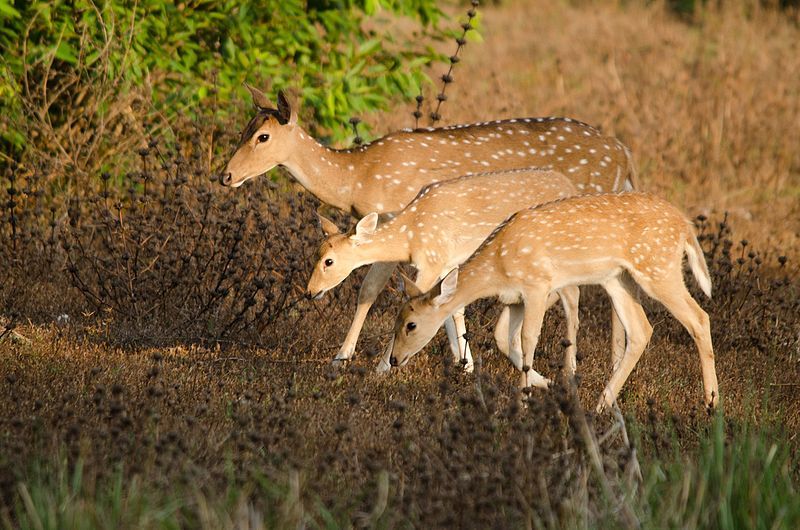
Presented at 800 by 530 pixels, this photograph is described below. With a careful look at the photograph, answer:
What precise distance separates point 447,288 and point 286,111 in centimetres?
190

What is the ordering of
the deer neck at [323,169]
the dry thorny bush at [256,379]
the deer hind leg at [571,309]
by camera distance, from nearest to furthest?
the dry thorny bush at [256,379] < the deer hind leg at [571,309] < the deer neck at [323,169]

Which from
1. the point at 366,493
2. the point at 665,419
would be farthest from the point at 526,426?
the point at 665,419

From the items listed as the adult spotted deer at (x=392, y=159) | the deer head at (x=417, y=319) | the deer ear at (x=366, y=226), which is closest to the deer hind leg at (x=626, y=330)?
the deer head at (x=417, y=319)

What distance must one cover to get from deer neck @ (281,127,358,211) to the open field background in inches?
13.0

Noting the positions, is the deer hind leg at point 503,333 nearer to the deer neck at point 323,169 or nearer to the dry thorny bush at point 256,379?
the dry thorny bush at point 256,379

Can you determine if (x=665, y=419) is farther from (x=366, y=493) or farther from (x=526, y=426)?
(x=366, y=493)

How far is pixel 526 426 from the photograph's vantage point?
19.1 feet

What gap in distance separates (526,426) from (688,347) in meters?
3.18

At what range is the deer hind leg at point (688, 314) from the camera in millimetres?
7441

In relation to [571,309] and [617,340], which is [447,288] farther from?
[617,340]

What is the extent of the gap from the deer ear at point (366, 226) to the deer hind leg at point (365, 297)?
0.56m

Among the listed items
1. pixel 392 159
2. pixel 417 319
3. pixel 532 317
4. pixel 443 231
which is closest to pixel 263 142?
pixel 392 159

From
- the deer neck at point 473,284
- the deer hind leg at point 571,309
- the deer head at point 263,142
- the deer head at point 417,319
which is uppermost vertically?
the deer head at point 263,142

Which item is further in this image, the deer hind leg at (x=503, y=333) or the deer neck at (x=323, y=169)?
the deer neck at (x=323, y=169)
